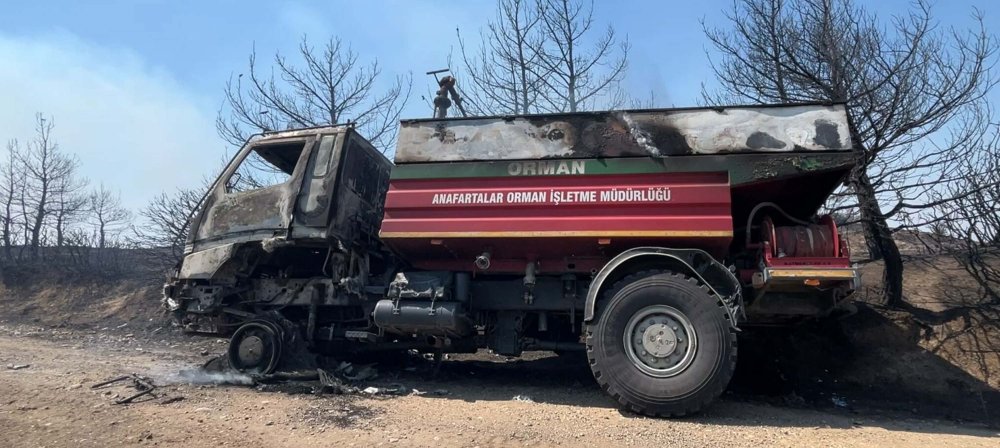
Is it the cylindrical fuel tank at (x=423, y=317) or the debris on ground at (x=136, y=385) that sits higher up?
the cylindrical fuel tank at (x=423, y=317)

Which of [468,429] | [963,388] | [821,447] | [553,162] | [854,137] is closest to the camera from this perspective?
[821,447]

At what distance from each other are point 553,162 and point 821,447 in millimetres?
3118

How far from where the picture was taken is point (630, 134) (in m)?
5.52

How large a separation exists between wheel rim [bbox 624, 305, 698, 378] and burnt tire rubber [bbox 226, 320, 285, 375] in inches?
141

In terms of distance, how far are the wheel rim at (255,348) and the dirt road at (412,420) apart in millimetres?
430

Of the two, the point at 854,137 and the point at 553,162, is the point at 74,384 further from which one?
the point at 854,137

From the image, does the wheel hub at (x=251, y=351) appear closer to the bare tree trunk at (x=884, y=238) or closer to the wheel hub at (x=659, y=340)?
the wheel hub at (x=659, y=340)

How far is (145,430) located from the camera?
423cm

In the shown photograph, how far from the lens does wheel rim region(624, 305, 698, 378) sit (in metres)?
4.97

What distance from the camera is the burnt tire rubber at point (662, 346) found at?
15.8ft

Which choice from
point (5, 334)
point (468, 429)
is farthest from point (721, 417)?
point (5, 334)

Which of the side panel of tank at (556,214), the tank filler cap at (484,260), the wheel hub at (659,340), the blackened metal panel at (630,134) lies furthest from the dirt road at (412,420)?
the blackened metal panel at (630,134)

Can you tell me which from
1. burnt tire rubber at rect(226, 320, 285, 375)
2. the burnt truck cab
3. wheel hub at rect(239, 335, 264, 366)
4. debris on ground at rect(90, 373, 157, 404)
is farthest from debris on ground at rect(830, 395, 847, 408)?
debris on ground at rect(90, 373, 157, 404)

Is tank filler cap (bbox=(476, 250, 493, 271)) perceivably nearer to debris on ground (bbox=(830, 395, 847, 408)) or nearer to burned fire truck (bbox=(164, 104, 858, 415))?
burned fire truck (bbox=(164, 104, 858, 415))
